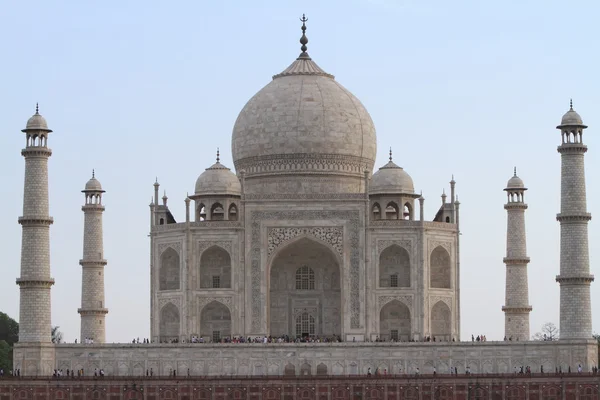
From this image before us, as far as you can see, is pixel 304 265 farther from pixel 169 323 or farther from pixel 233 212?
pixel 169 323

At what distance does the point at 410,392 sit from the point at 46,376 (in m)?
9.19

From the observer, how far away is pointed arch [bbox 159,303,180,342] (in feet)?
152

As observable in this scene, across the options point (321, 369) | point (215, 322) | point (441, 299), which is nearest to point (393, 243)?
point (441, 299)

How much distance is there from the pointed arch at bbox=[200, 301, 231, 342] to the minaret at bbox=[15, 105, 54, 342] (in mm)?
4815

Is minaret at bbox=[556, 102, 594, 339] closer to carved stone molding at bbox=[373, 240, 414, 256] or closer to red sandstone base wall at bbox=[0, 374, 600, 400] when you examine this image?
red sandstone base wall at bbox=[0, 374, 600, 400]

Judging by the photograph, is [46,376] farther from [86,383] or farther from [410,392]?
[410,392]

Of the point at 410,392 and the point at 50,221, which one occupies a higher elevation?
the point at 50,221

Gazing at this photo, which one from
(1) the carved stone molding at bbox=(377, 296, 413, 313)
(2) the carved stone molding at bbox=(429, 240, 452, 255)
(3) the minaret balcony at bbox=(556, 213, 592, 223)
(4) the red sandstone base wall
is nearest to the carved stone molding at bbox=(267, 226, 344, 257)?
(1) the carved stone molding at bbox=(377, 296, 413, 313)

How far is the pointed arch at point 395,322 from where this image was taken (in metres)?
45.7

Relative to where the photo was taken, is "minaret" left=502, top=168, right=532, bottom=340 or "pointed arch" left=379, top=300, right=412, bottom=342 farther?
"minaret" left=502, top=168, right=532, bottom=340

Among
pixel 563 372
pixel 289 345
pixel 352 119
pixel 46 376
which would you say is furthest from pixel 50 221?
pixel 563 372

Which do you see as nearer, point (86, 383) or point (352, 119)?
point (86, 383)

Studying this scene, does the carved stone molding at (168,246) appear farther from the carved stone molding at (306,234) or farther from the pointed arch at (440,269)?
the pointed arch at (440,269)

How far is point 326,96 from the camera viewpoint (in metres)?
48.6
